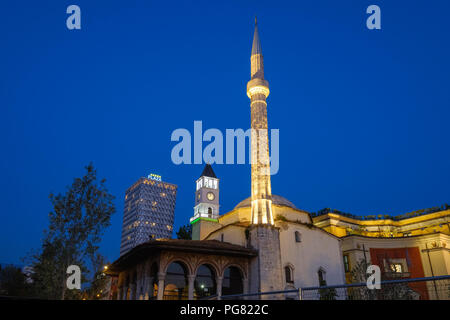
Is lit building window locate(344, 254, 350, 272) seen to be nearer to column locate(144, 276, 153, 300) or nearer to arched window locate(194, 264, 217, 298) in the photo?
arched window locate(194, 264, 217, 298)

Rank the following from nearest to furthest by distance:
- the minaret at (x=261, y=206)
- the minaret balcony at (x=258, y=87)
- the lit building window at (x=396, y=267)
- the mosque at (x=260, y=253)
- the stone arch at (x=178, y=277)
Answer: the stone arch at (x=178, y=277) < the mosque at (x=260, y=253) < the minaret at (x=261, y=206) < the minaret balcony at (x=258, y=87) < the lit building window at (x=396, y=267)

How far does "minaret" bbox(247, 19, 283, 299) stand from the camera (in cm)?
2130

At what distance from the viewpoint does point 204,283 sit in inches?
837

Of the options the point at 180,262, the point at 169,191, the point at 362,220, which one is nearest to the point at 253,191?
the point at 180,262

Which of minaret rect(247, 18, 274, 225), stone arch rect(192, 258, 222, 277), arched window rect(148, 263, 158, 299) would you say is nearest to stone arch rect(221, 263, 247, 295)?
stone arch rect(192, 258, 222, 277)

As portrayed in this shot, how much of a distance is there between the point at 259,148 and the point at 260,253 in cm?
804

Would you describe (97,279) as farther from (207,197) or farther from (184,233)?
(207,197)

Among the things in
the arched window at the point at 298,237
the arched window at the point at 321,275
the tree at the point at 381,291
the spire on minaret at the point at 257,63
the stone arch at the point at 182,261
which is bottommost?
the tree at the point at 381,291

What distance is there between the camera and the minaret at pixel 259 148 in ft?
76.9

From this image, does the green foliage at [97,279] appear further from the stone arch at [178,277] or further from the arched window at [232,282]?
the arched window at [232,282]

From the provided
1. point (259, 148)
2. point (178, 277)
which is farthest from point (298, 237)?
point (178, 277)

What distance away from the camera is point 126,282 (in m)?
26.8

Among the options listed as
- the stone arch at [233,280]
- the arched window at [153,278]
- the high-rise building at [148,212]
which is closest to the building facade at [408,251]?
the stone arch at [233,280]
